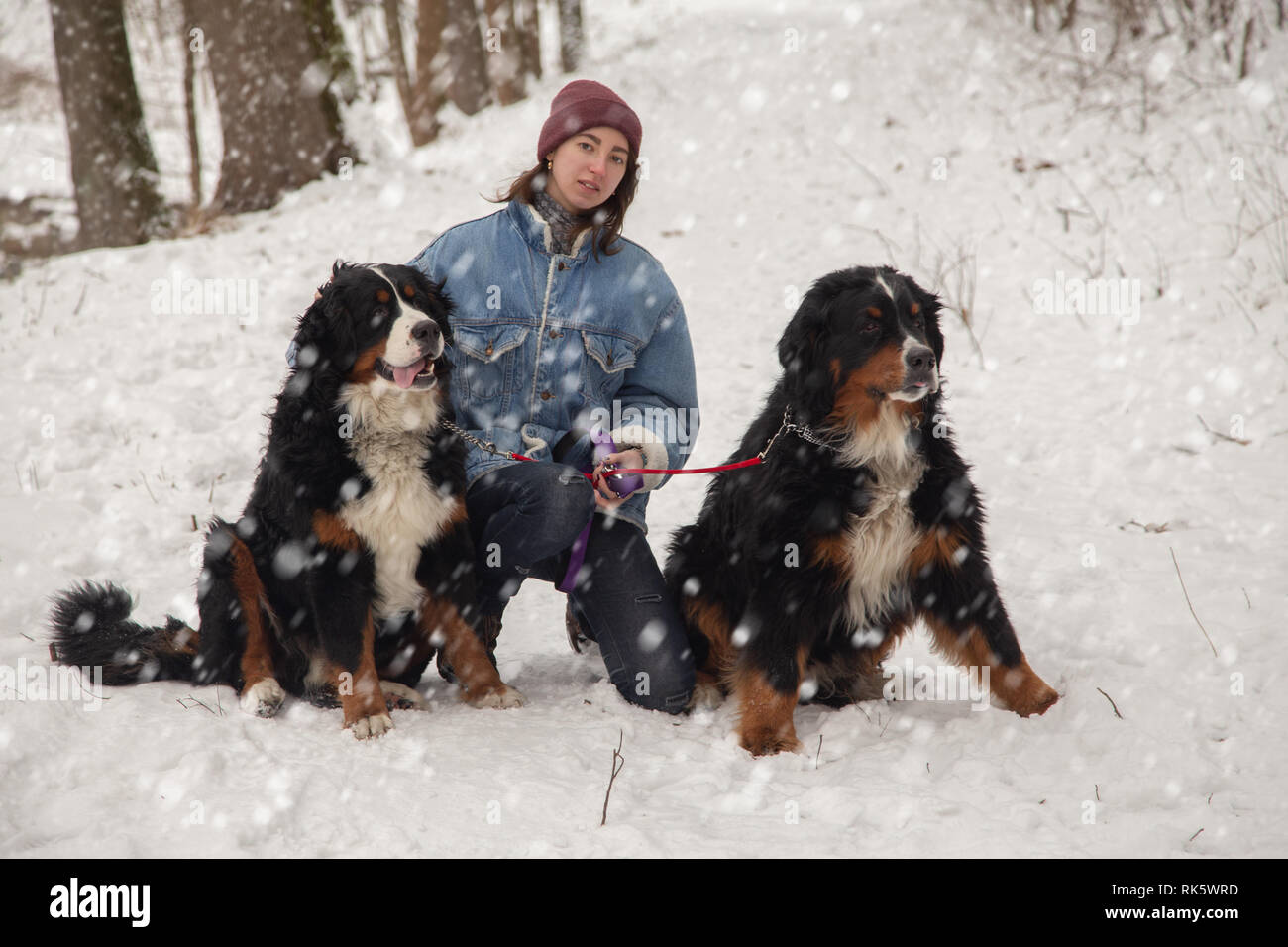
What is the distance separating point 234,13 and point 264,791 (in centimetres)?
832

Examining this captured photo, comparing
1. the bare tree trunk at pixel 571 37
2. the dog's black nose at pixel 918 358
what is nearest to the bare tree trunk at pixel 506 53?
the bare tree trunk at pixel 571 37

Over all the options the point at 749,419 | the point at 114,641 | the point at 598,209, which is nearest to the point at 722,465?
the point at 598,209

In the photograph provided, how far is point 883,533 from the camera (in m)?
3.05

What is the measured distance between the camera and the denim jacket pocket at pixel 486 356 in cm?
353

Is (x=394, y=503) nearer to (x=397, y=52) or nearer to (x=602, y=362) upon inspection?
(x=602, y=362)

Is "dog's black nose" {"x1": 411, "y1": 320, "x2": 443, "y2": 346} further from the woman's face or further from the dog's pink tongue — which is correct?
the woman's face

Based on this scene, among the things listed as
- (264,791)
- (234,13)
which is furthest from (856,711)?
(234,13)

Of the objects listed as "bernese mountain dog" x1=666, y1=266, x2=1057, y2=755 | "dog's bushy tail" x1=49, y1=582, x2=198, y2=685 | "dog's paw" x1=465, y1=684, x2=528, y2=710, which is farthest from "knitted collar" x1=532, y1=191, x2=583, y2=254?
"dog's bushy tail" x1=49, y1=582, x2=198, y2=685

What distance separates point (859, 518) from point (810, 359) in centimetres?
54

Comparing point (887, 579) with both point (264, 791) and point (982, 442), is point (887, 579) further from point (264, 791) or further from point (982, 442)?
point (982, 442)

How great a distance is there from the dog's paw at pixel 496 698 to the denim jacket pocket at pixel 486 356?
1.08 meters

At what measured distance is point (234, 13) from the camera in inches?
339

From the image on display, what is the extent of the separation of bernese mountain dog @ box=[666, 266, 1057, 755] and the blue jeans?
14.2 inches

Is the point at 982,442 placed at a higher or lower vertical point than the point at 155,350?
lower
